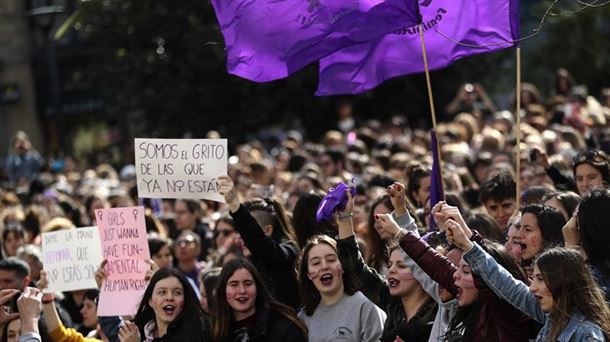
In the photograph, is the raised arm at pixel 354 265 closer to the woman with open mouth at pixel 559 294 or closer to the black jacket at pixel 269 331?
the black jacket at pixel 269 331

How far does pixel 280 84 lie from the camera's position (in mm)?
24234

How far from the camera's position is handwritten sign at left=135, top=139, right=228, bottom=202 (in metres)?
8.02

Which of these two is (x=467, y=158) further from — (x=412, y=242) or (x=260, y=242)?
(x=412, y=242)

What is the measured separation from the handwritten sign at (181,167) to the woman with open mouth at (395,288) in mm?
1037

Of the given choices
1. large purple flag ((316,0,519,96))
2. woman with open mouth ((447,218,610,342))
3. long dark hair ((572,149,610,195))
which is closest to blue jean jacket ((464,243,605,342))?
woman with open mouth ((447,218,610,342))

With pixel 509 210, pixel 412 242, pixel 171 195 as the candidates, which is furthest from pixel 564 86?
pixel 412 242

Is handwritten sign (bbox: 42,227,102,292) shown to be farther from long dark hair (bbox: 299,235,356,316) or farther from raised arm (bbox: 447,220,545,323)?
raised arm (bbox: 447,220,545,323)

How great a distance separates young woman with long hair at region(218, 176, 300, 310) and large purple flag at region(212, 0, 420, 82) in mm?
893

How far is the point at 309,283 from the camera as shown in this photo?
7.54m

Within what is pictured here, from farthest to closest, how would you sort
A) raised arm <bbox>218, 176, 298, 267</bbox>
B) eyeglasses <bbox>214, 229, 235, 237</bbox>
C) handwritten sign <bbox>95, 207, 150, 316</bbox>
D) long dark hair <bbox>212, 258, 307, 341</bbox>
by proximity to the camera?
eyeglasses <bbox>214, 229, 235, 237</bbox>
handwritten sign <bbox>95, 207, 150, 316</bbox>
raised arm <bbox>218, 176, 298, 267</bbox>
long dark hair <bbox>212, 258, 307, 341</bbox>

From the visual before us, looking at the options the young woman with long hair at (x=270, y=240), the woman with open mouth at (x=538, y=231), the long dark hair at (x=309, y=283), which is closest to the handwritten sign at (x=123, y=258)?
the young woman with long hair at (x=270, y=240)

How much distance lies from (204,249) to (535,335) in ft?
18.8

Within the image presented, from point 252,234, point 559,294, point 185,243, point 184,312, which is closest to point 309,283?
point 252,234

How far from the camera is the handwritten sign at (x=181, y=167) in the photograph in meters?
8.02
